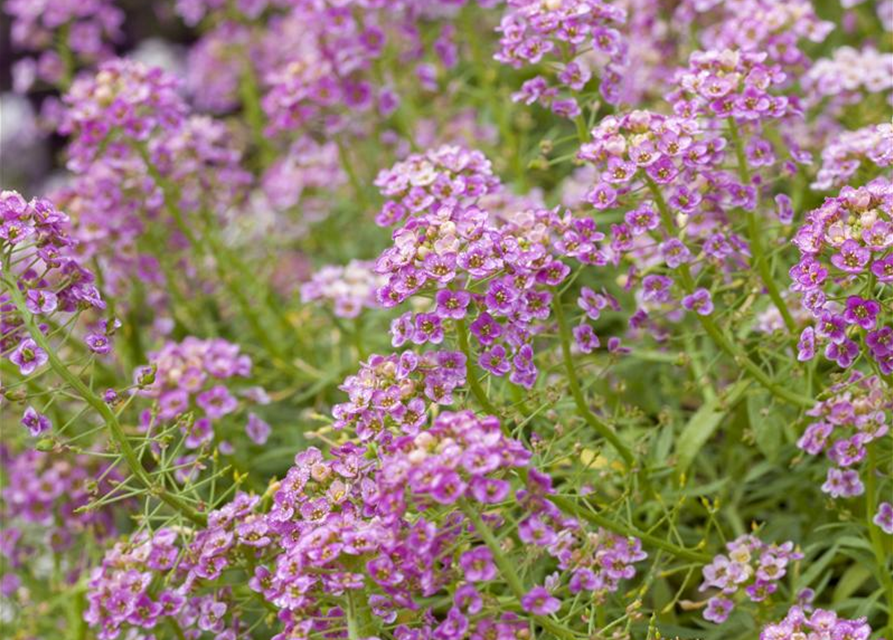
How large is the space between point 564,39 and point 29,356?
1.49 metres

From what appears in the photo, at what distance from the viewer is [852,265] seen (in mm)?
2531

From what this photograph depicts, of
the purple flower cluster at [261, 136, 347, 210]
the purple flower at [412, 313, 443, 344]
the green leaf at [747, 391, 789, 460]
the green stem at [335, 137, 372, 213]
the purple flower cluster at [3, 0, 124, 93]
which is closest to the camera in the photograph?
the purple flower at [412, 313, 443, 344]

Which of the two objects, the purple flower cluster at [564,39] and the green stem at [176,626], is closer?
the green stem at [176,626]

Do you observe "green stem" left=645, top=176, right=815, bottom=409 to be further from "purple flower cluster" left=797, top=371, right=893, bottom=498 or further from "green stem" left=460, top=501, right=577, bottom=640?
"green stem" left=460, top=501, right=577, bottom=640

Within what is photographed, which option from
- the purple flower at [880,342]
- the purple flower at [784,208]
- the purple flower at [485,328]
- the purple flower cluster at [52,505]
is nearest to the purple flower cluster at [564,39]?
the purple flower at [784,208]

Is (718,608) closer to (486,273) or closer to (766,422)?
(766,422)

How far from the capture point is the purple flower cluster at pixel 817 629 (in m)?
2.51

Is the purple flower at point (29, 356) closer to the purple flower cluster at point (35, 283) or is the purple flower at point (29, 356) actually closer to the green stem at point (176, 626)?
the purple flower cluster at point (35, 283)

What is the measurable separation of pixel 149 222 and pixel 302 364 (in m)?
0.77

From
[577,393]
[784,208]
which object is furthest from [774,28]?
[577,393]

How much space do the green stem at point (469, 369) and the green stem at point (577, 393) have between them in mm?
326

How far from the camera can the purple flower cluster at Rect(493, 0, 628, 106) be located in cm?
313

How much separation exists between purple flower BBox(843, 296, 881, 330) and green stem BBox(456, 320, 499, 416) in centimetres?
77

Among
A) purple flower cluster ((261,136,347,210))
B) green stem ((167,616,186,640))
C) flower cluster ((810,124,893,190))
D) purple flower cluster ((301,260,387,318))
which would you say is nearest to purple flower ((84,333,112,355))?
green stem ((167,616,186,640))
